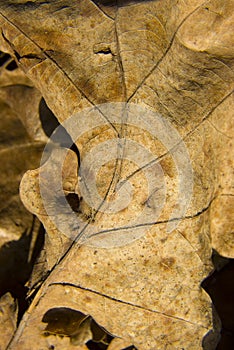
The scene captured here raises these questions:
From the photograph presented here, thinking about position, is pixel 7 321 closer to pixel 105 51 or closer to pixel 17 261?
pixel 17 261

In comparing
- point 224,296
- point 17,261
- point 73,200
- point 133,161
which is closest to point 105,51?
point 133,161

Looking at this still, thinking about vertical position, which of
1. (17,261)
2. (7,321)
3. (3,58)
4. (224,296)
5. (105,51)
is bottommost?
(224,296)

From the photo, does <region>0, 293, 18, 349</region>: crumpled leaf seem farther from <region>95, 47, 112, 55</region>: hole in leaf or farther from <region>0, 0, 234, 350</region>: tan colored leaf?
<region>95, 47, 112, 55</region>: hole in leaf

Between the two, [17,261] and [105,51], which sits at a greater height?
[105,51]

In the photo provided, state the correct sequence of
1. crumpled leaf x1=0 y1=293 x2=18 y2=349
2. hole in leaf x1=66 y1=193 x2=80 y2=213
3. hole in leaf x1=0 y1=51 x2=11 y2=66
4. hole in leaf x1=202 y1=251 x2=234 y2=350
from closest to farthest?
hole in leaf x1=66 y1=193 x2=80 y2=213, crumpled leaf x1=0 y1=293 x2=18 y2=349, hole in leaf x1=202 y1=251 x2=234 y2=350, hole in leaf x1=0 y1=51 x2=11 y2=66

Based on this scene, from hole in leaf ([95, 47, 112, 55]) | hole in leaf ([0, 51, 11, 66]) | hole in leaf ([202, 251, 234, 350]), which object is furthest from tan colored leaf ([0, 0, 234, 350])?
hole in leaf ([0, 51, 11, 66])

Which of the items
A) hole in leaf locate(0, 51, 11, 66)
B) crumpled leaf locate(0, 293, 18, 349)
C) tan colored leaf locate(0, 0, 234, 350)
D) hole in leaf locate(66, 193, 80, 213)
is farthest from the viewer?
hole in leaf locate(0, 51, 11, 66)

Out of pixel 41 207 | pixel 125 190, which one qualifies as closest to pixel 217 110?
pixel 125 190

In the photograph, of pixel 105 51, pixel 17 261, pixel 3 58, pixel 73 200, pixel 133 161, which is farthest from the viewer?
pixel 3 58

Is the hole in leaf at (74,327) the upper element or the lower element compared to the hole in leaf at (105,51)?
lower

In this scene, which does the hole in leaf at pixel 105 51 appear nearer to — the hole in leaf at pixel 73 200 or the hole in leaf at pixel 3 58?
the hole in leaf at pixel 73 200

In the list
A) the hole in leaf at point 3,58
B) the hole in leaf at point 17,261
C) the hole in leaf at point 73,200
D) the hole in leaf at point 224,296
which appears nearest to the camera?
the hole in leaf at point 73,200

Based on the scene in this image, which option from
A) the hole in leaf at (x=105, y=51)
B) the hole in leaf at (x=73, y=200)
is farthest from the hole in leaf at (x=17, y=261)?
the hole in leaf at (x=105, y=51)
